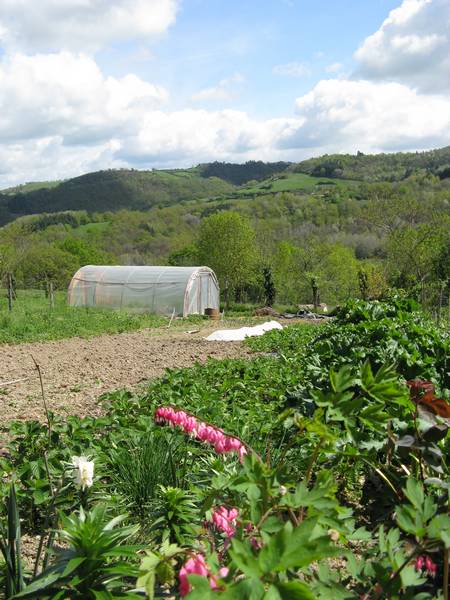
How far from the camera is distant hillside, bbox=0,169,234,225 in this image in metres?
96.9

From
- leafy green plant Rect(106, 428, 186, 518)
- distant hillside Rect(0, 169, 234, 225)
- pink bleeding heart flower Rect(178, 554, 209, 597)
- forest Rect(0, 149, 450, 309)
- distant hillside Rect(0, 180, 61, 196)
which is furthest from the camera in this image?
distant hillside Rect(0, 180, 61, 196)

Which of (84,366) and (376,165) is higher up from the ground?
(376,165)

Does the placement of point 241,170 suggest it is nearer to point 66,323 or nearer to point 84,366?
point 66,323

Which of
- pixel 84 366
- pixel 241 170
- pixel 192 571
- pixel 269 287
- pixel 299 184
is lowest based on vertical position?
pixel 269 287

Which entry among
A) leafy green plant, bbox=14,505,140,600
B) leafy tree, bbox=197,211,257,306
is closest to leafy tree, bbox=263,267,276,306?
leafy tree, bbox=197,211,257,306

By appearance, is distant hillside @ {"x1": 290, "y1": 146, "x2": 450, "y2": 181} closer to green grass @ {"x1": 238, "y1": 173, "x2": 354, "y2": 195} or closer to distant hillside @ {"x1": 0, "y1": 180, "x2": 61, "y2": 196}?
green grass @ {"x1": 238, "y1": 173, "x2": 354, "y2": 195}

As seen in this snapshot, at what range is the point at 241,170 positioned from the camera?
138 metres

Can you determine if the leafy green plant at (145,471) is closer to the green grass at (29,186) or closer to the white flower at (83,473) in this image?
the white flower at (83,473)

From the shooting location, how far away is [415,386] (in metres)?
2.21

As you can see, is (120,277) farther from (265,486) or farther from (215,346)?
(265,486)

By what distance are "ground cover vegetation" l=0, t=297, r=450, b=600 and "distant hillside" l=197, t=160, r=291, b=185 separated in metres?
130

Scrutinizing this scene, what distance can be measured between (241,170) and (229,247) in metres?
110

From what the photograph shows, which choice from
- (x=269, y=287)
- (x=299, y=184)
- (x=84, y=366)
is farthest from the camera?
(x=299, y=184)

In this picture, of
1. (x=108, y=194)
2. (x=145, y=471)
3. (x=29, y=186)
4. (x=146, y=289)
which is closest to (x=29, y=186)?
(x=29, y=186)
